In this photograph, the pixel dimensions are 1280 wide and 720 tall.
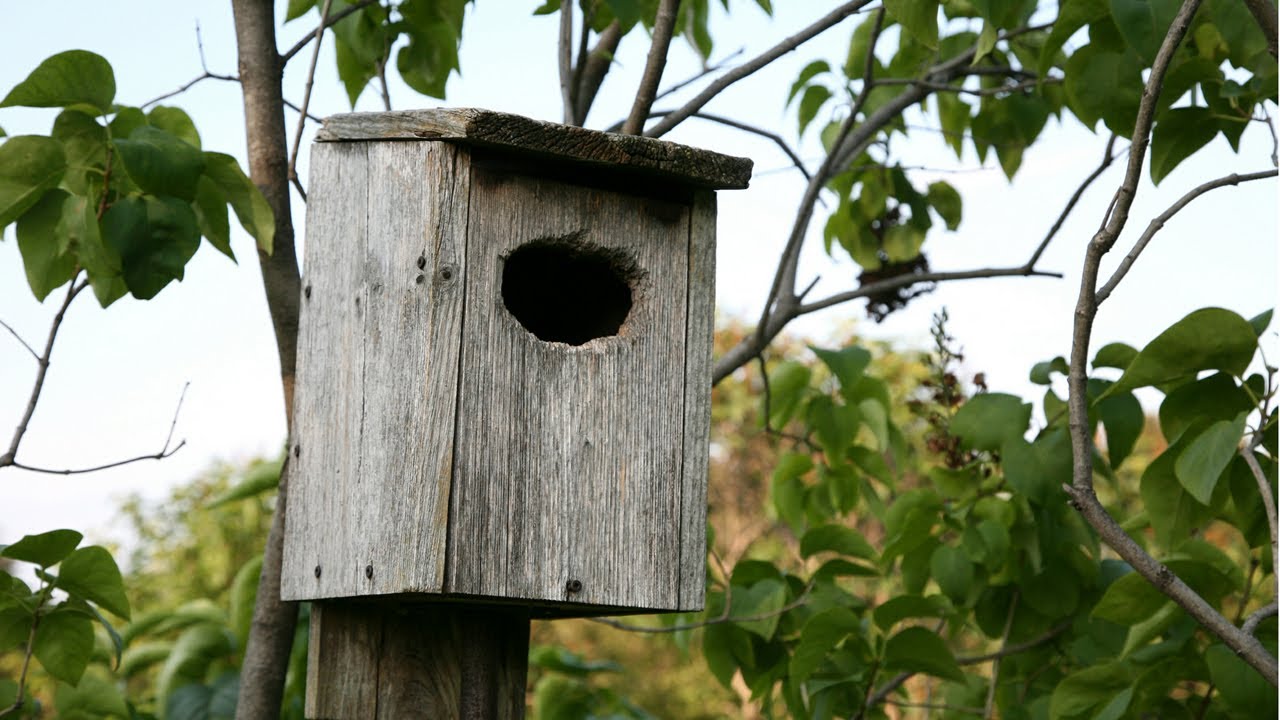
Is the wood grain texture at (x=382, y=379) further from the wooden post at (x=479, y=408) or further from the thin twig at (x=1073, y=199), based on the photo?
the thin twig at (x=1073, y=199)

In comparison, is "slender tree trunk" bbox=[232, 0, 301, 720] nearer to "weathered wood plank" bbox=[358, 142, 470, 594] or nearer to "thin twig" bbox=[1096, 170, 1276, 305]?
"weathered wood plank" bbox=[358, 142, 470, 594]

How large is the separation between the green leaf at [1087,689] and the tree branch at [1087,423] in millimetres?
672

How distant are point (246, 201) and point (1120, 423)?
152 cm

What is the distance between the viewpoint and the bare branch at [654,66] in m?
2.47

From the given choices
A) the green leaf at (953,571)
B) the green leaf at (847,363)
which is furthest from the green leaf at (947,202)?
the green leaf at (953,571)

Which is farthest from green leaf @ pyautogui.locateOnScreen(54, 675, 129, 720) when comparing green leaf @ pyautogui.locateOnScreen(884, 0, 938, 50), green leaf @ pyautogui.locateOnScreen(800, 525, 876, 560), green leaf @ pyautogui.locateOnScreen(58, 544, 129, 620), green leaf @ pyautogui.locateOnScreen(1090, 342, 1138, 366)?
A: green leaf @ pyautogui.locateOnScreen(1090, 342, 1138, 366)

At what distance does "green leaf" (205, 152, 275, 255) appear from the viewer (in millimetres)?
2141

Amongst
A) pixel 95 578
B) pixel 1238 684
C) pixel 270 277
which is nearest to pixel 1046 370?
pixel 1238 684

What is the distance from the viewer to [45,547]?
6.93ft

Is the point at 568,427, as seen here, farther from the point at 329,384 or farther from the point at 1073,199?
the point at 1073,199

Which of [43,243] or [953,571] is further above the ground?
[43,243]

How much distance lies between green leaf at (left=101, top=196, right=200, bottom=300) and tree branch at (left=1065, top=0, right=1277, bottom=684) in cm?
121

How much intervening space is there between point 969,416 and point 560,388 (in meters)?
1.02

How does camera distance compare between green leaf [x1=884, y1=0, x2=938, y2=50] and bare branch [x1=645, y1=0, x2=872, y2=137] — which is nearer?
green leaf [x1=884, y1=0, x2=938, y2=50]
